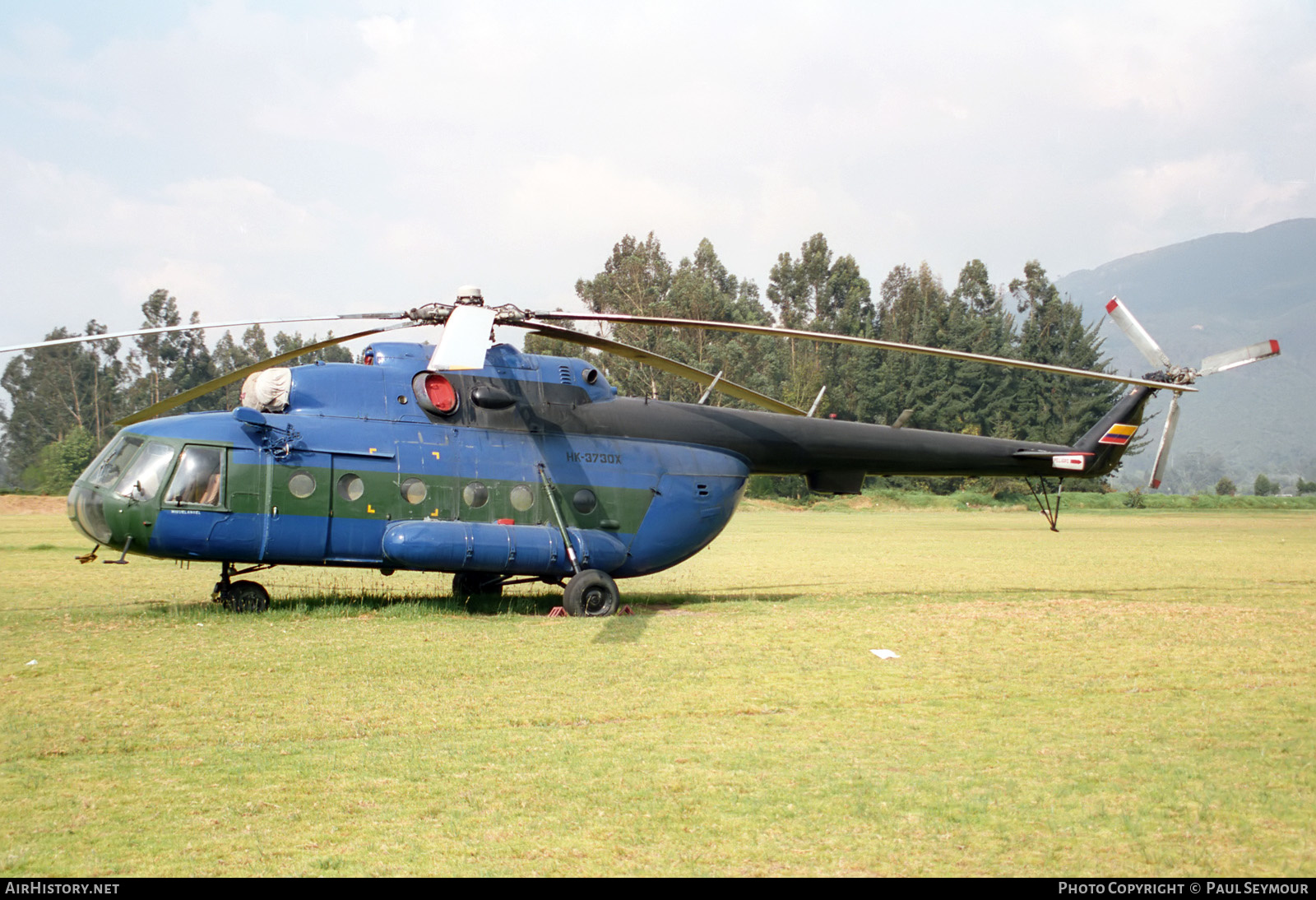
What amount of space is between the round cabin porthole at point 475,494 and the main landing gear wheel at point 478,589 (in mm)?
1672

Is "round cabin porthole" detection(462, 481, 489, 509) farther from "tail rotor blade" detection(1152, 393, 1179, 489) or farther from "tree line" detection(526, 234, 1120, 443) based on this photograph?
"tree line" detection(526, 234, 1120, 443)

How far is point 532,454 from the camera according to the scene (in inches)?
568

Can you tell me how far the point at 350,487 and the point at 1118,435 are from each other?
43.2ft

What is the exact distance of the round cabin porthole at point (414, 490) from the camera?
1370 centimetres

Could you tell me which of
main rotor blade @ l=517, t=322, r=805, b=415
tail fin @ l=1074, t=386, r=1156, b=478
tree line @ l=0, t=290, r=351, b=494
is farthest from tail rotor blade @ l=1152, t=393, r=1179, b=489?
→ tree line @ l=0, t=290, r=351, b=494

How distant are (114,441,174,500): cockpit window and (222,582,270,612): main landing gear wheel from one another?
1776 millimetres

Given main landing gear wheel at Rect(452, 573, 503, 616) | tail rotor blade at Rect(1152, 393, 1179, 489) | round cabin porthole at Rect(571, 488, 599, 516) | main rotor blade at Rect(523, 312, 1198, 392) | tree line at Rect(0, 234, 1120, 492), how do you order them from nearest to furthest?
main rotor blade at Rect(523, 312, 1198, 392) < round cabin porthole at Rect(571, 488, 599, 516) < main landing gear wheel at Rect(452, 573, 503, 616) < tail rotor blade at Rect(1152, 393, 1179, 489) < tree line at Rect(0, 234, 1120, 492)

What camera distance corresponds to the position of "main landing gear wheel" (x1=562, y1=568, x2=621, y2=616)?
1408cm

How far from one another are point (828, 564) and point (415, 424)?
13.0 metres

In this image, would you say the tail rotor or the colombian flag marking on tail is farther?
the colombian flag marking on tail

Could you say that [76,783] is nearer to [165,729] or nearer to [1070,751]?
[165,729]

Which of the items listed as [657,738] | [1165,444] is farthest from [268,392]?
[1165,444]

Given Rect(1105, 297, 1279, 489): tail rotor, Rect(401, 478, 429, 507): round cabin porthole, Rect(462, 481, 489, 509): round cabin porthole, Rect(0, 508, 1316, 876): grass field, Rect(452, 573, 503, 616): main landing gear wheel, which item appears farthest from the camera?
Rect(1105, 297, 1279, 489): tail rotor
